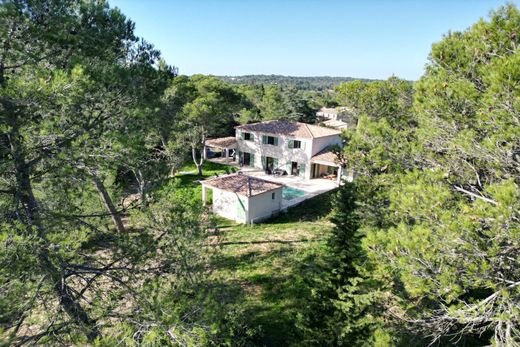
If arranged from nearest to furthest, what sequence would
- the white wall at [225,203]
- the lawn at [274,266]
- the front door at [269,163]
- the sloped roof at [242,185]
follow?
the lawn at [274,266], the sloped roof at [242,185], the white wall at [225,203], the front door at [269,163]

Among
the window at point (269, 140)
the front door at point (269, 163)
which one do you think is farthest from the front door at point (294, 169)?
the window at point (269, 140)

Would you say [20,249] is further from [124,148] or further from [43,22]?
[43,22]

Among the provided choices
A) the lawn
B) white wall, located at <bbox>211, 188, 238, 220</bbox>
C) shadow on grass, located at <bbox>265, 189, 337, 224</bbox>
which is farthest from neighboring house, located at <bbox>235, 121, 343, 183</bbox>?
white wall, located at <bbox>211, 188, 238, 220</bbox>

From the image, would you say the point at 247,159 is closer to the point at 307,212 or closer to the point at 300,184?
the point at 300,184

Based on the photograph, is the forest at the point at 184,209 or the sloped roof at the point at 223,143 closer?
the forest at the point at 184,209

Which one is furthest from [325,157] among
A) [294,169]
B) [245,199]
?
[245,199]

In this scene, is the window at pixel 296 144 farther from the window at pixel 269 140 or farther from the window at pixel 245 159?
the window at pixel 245 159

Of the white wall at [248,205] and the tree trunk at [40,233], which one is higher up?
the tree trunk at [40,233]
